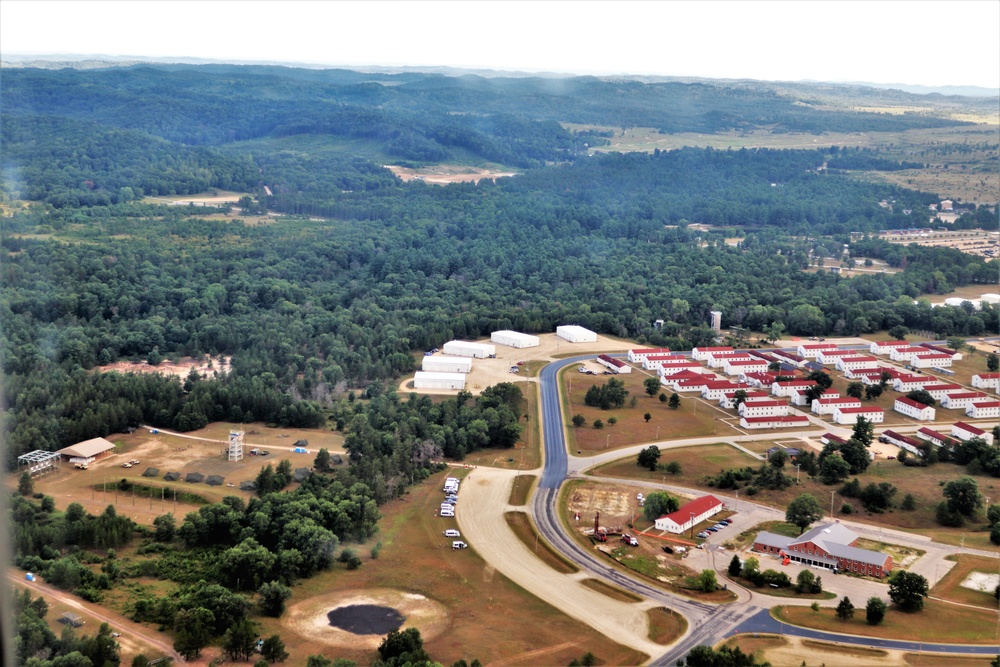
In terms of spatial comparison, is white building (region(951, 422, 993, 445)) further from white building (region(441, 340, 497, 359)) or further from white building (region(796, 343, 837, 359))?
white building (region(441, 340, 497, 359))

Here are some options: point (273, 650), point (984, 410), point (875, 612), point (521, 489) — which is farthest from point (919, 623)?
point (984, 410)

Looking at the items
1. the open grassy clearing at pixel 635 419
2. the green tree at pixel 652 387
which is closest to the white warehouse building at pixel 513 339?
the open grassy clearing at pixel 635 419

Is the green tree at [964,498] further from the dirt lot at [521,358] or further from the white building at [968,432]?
the dirt lot at [521,358]

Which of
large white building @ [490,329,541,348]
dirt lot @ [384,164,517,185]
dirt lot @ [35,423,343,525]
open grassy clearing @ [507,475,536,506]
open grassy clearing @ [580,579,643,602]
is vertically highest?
dirt lot @ [384,164,517,185]

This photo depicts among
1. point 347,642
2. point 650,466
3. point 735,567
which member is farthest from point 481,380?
point 347,642

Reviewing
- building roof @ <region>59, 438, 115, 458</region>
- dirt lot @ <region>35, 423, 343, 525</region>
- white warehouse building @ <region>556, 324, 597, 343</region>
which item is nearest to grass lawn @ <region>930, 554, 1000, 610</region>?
dirt lot @ <region>35, 423, 343, 525</region>

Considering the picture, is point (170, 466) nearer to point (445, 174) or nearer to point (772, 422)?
point (772, 422)
